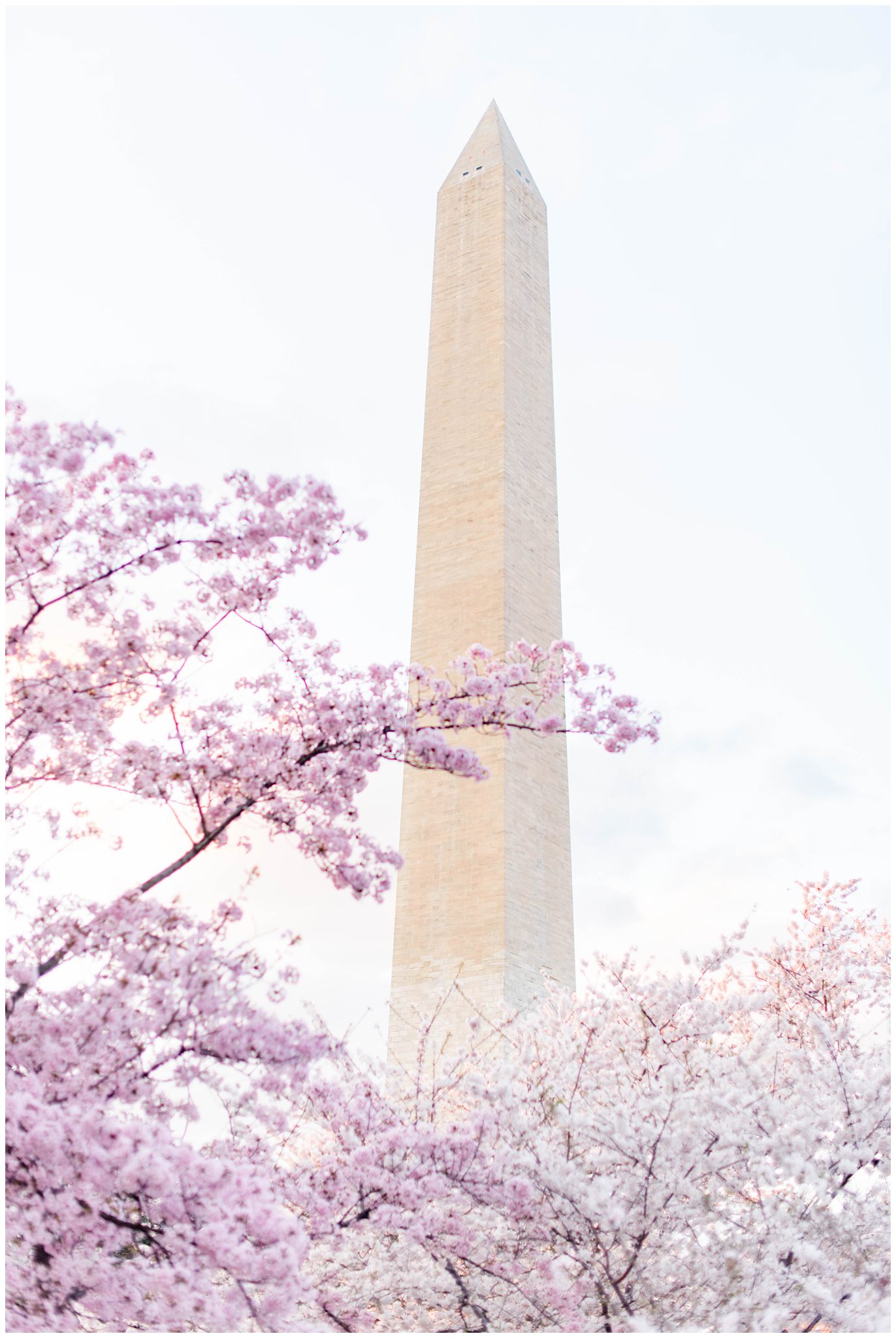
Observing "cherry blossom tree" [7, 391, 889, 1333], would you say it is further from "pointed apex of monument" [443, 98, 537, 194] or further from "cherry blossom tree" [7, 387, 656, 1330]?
"pointed apex of monument" [443, 98, 537, 194]

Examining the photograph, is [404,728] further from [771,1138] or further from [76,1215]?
[771,1138]

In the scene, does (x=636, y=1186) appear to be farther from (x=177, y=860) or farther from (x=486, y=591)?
(x=486, y=591)

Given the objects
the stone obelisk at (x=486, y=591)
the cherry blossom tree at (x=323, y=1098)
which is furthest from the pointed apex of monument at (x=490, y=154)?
the cherry blossom tree at (x=323, y=1098)

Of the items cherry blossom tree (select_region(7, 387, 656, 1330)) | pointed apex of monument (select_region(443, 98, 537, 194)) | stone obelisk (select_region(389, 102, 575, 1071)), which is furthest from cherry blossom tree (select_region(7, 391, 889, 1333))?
pointed apex of monument (select_region(443, 98, 537, 194))

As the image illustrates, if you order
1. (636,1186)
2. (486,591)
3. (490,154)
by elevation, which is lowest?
(636,1186)

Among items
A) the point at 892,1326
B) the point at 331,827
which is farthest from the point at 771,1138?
the point at 331,827

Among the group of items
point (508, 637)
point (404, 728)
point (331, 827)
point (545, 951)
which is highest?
point (508, 637)

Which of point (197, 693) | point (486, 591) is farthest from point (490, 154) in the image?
point (197, 693)
